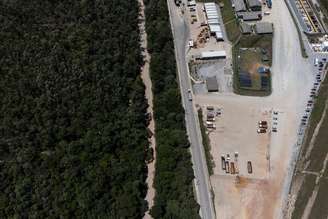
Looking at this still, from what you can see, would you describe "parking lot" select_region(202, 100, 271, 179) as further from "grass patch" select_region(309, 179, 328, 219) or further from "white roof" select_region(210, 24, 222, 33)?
"white roof" select_region(210, 24, 222, 33)

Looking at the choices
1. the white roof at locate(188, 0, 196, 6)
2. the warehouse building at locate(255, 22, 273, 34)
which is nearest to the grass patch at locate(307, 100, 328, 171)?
the warehouse building at locate(255, 22, 273, 34)

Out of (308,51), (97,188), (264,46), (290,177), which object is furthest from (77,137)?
(308,51)

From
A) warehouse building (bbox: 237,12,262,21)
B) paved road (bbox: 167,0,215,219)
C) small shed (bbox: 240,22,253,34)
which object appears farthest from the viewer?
warehouse building (bbox: 237,12,262,21)

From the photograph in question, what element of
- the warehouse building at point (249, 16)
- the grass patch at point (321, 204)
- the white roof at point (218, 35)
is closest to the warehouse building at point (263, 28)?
the warehouse building at point (249, 16)

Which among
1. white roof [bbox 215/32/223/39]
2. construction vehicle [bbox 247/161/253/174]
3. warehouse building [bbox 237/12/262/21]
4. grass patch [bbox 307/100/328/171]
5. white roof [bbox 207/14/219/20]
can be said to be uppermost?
white roof [bbox 207/14/219/20]

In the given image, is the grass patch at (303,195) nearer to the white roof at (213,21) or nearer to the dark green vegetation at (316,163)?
the dark green vegetation at (316,163)

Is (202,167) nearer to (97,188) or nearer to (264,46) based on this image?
(97,188)

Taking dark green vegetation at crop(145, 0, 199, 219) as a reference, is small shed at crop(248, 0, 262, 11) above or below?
above
